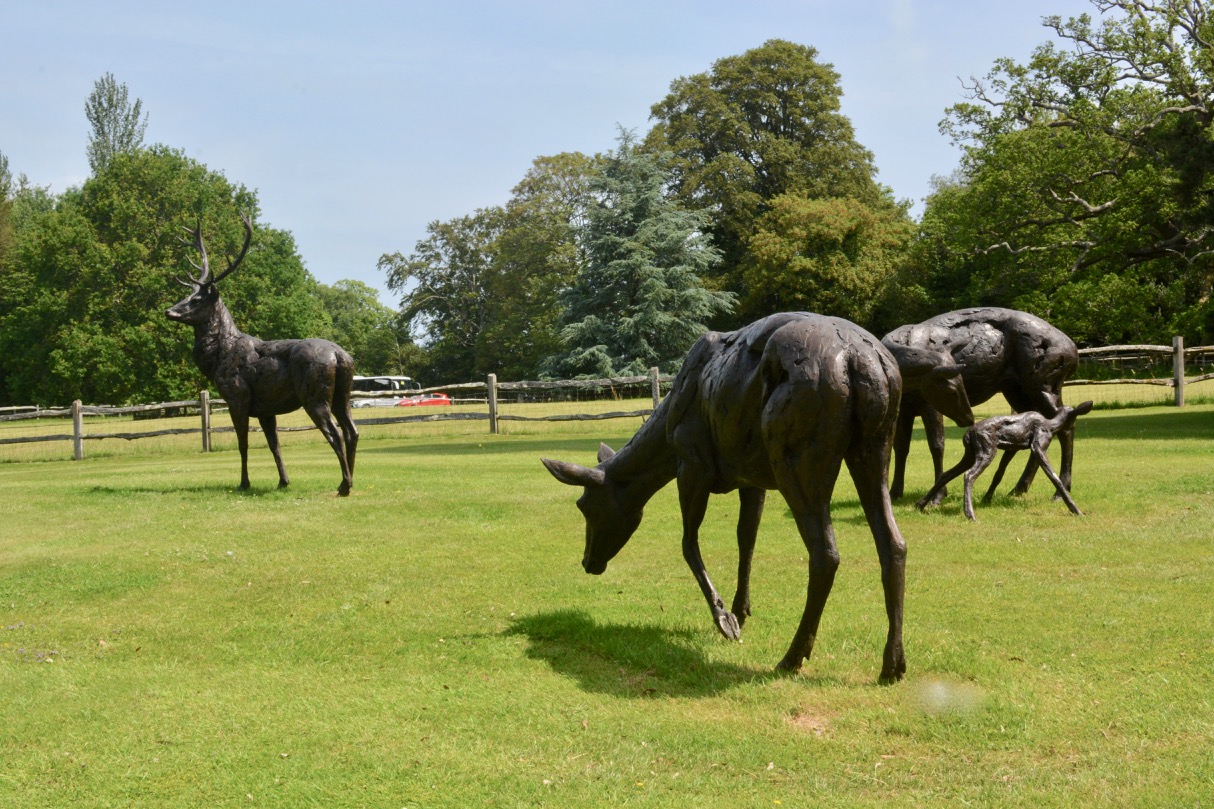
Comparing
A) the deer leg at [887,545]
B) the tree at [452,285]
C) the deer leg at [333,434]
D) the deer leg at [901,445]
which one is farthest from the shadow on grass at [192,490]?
the tree at [452,285]

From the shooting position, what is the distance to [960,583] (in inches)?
313

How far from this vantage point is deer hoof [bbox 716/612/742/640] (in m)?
6.40

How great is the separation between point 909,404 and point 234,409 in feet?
29.9

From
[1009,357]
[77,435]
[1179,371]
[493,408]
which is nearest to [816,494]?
[1009,357]

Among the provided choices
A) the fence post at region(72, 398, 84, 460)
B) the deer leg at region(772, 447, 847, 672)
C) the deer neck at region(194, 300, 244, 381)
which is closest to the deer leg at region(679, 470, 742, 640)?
the deer leg at region(772, 447, 847, 672)

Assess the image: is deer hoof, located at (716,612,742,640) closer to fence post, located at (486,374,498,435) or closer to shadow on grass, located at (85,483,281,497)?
shadow on grass, located at (85,483,281,497)

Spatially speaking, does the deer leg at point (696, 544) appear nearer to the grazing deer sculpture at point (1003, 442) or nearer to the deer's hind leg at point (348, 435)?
the grazing deer sculpture at point (1003, 442)

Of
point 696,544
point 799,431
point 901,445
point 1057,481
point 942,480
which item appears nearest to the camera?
point 799,431

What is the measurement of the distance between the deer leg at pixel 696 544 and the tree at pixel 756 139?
42.0m

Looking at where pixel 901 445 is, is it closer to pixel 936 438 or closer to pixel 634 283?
pixel 936 438

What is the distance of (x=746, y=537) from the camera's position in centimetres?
671

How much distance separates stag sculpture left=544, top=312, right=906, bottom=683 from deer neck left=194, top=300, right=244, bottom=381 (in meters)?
10.1

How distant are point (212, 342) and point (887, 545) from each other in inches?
469

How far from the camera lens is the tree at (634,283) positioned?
1613 inches
